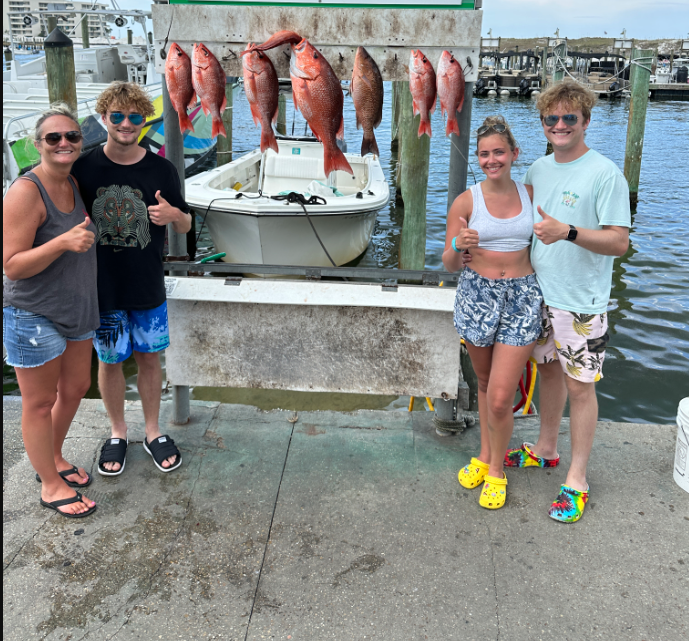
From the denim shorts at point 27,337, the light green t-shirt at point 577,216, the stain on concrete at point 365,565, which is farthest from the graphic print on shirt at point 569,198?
the denim shorts at point 27,337

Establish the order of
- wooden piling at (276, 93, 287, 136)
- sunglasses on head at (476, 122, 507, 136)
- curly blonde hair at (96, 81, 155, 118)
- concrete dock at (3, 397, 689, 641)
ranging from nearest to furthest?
concrete dock at (3, 397, 689, 641), sunglasses on head at (476, 122, 507, 136), curly blonde hair at (96, 81, 155, 118), wooden piling at (276, 93, 287, 136)

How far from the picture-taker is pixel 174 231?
3643 mm

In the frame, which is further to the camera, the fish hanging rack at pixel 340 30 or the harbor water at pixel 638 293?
the harbor water at pixel 638 293

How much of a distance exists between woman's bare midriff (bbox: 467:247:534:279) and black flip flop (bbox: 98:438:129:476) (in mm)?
2085

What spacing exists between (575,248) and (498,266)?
0.34m

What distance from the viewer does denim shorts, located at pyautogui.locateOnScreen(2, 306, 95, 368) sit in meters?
2.72

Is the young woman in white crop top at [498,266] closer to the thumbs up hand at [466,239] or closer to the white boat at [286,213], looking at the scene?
the thumbs up hand at [466,239]

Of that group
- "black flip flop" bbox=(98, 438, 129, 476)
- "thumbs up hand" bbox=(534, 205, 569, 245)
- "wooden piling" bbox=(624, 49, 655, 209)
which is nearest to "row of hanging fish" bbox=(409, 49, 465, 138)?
"thumbs up hand" bbox=(534, 205, 569, 245)

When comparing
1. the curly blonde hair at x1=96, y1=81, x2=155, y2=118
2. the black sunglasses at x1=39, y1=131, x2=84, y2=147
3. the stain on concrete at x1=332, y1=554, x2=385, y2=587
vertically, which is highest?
the curly blonde hair at x1=96, y1=81, x2=155, y2=118

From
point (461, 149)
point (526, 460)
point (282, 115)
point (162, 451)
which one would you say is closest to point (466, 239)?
point (461, 149)

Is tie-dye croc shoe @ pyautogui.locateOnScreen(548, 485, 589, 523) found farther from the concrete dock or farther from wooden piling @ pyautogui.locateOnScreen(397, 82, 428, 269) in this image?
wooden piling @ pyautogui.locateOnScreen(397, 82, 428, 269)

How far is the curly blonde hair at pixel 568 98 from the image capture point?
8.91 feet

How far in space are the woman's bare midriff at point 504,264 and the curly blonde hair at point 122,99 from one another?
1704mm

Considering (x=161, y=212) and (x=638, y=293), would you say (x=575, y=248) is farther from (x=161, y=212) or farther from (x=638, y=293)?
(x=638, y=293)
